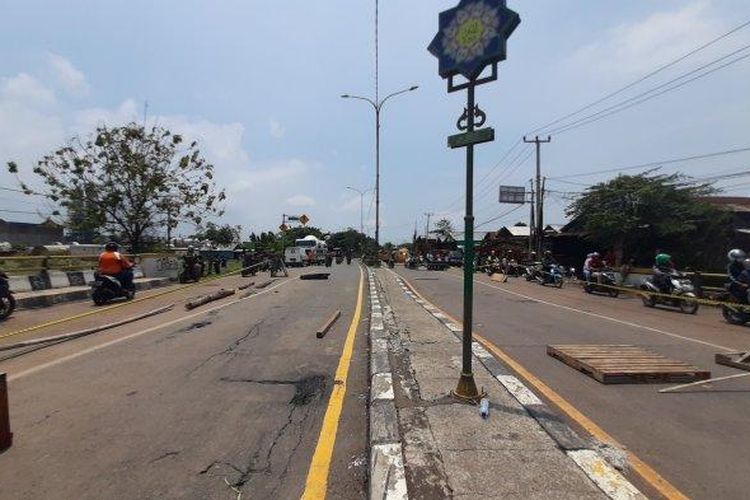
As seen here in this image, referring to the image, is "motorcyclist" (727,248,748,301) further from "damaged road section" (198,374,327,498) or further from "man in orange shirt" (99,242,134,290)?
"man in orange shirt" (99,242,134,290)

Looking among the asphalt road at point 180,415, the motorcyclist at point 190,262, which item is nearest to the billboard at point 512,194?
the motorcyclist at point 190,262

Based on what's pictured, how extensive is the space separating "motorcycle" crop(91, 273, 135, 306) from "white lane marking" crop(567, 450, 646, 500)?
14572 millimetres

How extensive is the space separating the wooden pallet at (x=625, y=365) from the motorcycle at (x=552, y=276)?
1960 cm

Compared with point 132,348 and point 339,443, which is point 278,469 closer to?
point 339,443

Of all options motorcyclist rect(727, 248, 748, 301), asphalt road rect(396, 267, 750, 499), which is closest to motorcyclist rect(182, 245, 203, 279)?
asphalt road rect(396, 267, 750, 499)

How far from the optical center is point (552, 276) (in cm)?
2798

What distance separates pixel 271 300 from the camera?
17.0 meters

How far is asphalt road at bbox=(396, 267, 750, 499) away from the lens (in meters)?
4.34

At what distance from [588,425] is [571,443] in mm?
761

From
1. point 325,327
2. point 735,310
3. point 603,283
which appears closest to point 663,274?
point 735,310

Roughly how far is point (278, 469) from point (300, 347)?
4899 millimetres

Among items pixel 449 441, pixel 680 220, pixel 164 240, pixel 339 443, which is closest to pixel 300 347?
pixel 339 443

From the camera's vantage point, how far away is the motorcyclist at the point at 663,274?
57.9ft

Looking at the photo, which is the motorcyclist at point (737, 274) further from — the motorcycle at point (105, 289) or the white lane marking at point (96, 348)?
the motorcycle at point (105, 289)
